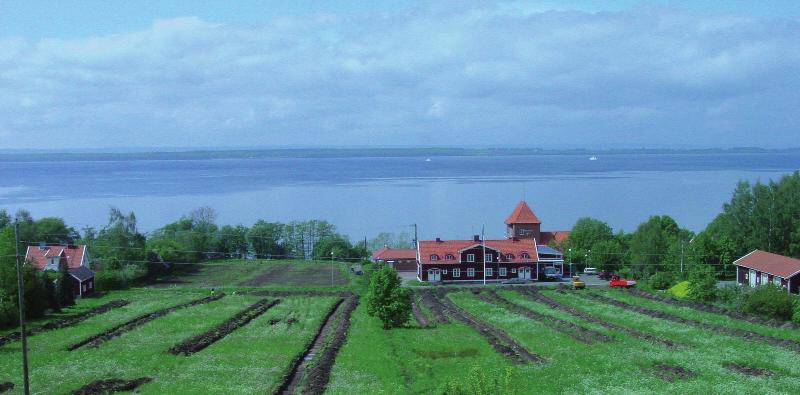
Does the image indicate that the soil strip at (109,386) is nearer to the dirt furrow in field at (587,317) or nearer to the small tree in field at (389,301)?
the small tree in field at (389,301)

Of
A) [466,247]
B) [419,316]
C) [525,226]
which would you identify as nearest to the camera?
[419,316]

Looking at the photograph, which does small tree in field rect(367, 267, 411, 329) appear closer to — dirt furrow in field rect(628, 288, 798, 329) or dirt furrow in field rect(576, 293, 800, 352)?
dirt furrow in field rect(576, 293, 800, 352)

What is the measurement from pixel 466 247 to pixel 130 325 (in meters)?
28.4

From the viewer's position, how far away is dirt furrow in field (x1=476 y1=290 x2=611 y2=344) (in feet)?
112

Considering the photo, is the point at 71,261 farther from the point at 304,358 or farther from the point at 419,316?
the point at 304,358

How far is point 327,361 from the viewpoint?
29281mm

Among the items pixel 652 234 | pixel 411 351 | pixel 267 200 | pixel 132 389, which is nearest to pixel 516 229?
pixel 652 234

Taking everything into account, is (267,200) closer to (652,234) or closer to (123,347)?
(652,234)

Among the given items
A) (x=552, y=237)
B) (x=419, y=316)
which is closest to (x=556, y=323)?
(x=419, y=316)

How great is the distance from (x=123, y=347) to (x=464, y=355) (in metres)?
15.9

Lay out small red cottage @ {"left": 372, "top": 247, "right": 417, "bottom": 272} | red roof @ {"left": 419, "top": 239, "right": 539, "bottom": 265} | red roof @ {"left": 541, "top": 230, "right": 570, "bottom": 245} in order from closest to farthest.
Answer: red roof @ {"left": 419, "top": 239, "right": 539, "bottom": 265} < small red cottage @ {"left": 372, "top": 247, "right": 417, "bottom": 272} < red roof @ {"left": 541, "top": 230, "right": 570, "bottom": 245}

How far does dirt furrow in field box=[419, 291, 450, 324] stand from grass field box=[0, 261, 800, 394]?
103 centimetres

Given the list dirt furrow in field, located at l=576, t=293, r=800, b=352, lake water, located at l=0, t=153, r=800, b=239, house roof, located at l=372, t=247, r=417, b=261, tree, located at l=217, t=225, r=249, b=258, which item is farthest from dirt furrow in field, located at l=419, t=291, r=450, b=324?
tree, located at l=217, t=225, r=249, b=258

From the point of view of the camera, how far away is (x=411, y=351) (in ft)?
103
